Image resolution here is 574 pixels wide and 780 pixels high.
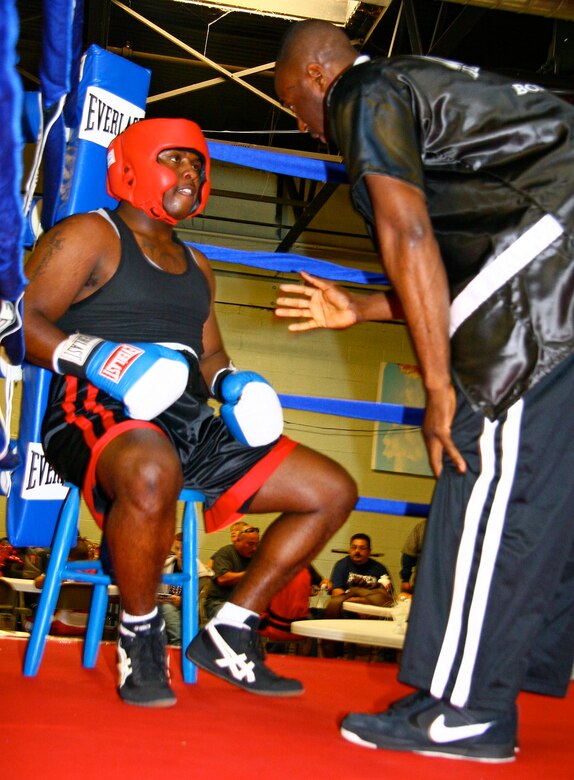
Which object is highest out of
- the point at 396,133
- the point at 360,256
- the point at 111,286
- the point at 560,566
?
the point at 360,256

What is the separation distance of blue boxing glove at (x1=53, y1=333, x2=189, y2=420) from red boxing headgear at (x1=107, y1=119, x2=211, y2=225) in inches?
18.8

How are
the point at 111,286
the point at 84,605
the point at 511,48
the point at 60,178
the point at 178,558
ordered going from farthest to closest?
the point at 511,48, the point at 178,558, the point at 84,605, the point at 60,178, the point at 111,286

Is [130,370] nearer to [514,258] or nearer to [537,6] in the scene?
[514,258]

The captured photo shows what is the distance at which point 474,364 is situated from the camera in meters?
1.40

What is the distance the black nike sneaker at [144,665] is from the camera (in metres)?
1.59

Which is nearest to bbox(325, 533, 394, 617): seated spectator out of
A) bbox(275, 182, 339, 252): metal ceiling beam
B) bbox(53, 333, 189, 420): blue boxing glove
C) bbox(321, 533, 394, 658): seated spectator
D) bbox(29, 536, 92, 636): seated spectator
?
bbox(321, 533, 394, 658): seated spectator

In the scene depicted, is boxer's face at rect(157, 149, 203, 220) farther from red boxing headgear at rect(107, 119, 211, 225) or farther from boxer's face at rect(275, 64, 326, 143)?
boxer's face at rect(275, 64, 326, 143)

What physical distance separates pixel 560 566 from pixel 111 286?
1.22m

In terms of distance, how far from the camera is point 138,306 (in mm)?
2029

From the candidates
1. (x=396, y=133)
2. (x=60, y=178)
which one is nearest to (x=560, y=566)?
(x=396, y=133)

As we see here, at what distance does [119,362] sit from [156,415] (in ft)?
0.46

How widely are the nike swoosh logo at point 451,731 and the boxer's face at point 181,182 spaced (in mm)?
1399

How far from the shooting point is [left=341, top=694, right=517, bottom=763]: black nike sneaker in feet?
4.39

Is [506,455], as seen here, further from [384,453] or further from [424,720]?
[384,453]
